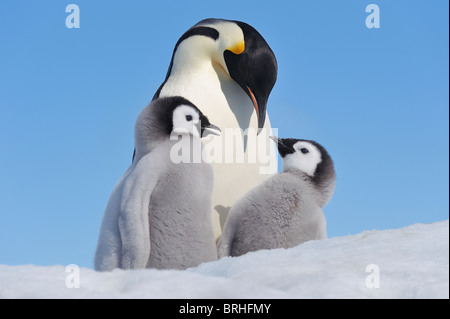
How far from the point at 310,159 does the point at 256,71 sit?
0.80m

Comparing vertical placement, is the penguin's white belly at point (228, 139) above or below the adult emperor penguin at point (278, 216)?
above

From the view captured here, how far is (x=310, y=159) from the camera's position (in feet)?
11.7

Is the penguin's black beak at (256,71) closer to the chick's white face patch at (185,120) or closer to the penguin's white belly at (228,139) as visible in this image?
the penguin's white belly at (228,139)

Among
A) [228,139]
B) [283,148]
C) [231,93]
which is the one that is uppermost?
[231,93]

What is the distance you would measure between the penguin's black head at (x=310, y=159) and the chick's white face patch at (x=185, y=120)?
26.0 inches

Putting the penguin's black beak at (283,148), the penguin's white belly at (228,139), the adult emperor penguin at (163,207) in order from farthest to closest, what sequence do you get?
the penguin's white belly at (228,139) → the penguin's black beak at (283,148) → the adult emperor penguin at (163,207)

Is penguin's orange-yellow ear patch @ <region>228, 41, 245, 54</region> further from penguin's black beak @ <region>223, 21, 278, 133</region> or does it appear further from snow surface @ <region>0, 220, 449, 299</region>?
snow surface @ <region>0, 220, 449, 299</region>

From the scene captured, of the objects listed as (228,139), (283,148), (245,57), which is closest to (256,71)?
(245,57)

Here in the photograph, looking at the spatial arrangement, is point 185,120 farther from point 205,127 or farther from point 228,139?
point 228,139

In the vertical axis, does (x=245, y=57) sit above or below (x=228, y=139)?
above

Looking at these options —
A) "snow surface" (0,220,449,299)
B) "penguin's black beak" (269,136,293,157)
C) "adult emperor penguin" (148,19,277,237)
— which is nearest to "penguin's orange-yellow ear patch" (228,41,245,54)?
"adult emperor penguin" (148,19,277,237)

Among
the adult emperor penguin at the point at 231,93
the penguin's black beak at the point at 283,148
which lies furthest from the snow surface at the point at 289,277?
the adult emperor penguin at the point at 231,93

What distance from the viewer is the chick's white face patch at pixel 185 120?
3.28m
